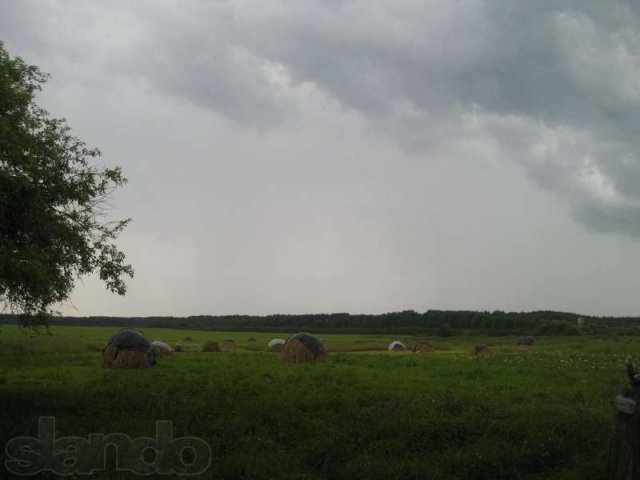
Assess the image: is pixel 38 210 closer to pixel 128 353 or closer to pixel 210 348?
pixel 128 353

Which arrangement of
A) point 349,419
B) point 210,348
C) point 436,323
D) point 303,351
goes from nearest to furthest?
point 349,419
point 303,351
point 210,348
point 436,323

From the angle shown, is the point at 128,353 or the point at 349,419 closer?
the point at 349,419

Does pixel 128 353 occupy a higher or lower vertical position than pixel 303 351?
higher

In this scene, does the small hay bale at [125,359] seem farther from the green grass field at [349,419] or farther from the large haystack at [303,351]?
the large haystack at [303,351]

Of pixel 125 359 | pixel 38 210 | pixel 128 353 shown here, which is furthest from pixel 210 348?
pixel 38 210

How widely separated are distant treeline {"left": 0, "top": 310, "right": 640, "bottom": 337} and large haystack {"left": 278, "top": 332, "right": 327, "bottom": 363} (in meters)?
67.3

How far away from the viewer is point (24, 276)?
13516 millimetres

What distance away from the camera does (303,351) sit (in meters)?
33.3

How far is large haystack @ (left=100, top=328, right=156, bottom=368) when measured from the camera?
91.5ft

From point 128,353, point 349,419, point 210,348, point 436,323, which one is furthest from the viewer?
point 436,323

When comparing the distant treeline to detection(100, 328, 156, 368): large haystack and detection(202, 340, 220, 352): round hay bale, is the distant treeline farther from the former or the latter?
detection(100, 328, 156, 368): large haystack

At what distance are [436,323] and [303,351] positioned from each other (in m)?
108

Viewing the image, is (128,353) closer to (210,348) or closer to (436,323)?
(210,348)

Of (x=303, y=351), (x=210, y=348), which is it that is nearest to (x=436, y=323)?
(x=210, y=348)
